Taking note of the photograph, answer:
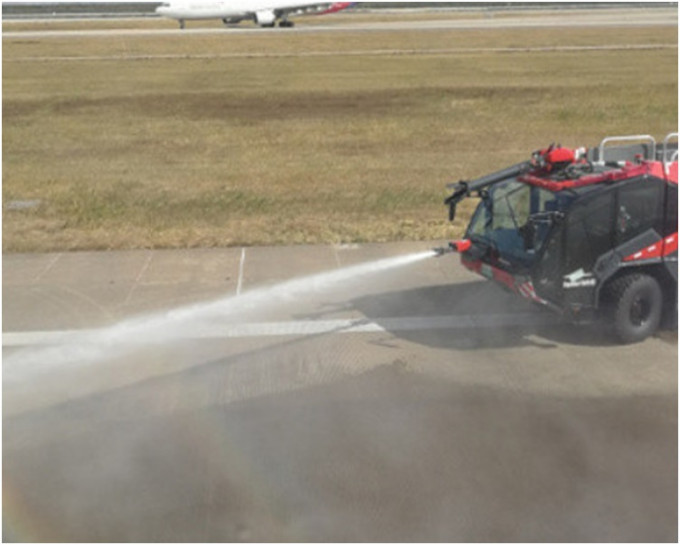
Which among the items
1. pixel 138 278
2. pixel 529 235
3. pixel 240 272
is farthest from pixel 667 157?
pixel 138 278

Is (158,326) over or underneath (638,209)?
underneath

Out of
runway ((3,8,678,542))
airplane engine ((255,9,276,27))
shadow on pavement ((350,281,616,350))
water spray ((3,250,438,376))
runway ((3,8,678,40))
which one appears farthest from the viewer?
airplane engine ((255,9,276,27))

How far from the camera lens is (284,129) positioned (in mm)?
25828

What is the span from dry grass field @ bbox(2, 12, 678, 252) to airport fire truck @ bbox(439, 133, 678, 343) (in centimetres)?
479

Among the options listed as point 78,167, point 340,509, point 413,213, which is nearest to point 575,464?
point 340,509

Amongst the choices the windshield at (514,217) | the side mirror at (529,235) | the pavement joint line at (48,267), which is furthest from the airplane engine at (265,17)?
the side mirror at (529,235)

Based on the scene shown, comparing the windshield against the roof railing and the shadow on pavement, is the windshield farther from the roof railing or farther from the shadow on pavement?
the roof railing

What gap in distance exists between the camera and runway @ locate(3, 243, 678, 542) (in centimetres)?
649

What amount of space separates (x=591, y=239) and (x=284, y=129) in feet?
58.1

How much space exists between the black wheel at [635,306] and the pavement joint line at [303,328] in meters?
1.10

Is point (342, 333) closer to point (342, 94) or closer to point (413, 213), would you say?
point (413, 213)

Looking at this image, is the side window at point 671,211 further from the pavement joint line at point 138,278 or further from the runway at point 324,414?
the pavement joint line at point 138,278

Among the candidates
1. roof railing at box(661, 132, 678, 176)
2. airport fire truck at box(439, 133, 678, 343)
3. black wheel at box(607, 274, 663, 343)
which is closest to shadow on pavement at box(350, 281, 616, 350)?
black wheel at box(607, 274, 663, 343)

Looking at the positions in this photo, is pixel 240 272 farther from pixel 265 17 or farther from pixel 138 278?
pixel 265 17
